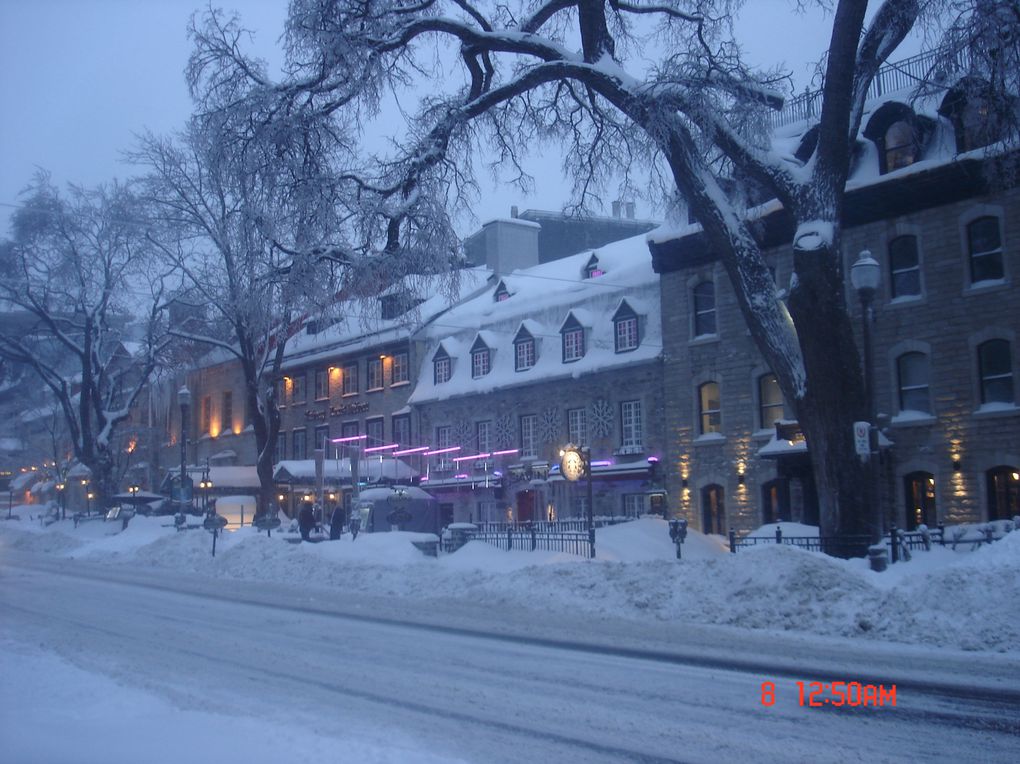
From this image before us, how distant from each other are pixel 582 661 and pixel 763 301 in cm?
877

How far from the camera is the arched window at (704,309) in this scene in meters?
33.0

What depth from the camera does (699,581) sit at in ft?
52.1

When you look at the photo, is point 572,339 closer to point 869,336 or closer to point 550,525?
point 550,525

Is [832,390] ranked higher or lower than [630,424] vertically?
lower

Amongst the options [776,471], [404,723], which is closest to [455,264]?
[404,723]

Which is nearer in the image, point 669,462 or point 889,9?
point 889,9

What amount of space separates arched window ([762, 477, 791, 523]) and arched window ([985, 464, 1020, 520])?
6011mm

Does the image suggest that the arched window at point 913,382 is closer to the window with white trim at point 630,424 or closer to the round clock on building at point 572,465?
the round clock on building at point 572,465

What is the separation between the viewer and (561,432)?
124 ft

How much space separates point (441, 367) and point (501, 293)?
446cm

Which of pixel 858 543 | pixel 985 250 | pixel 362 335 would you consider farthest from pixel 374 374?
pixel 858 543

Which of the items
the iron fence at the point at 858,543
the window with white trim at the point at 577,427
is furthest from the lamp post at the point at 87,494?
the iron fence at the point at 858,543

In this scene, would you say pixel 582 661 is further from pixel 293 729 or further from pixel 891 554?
pixel 891 554

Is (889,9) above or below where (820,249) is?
above
